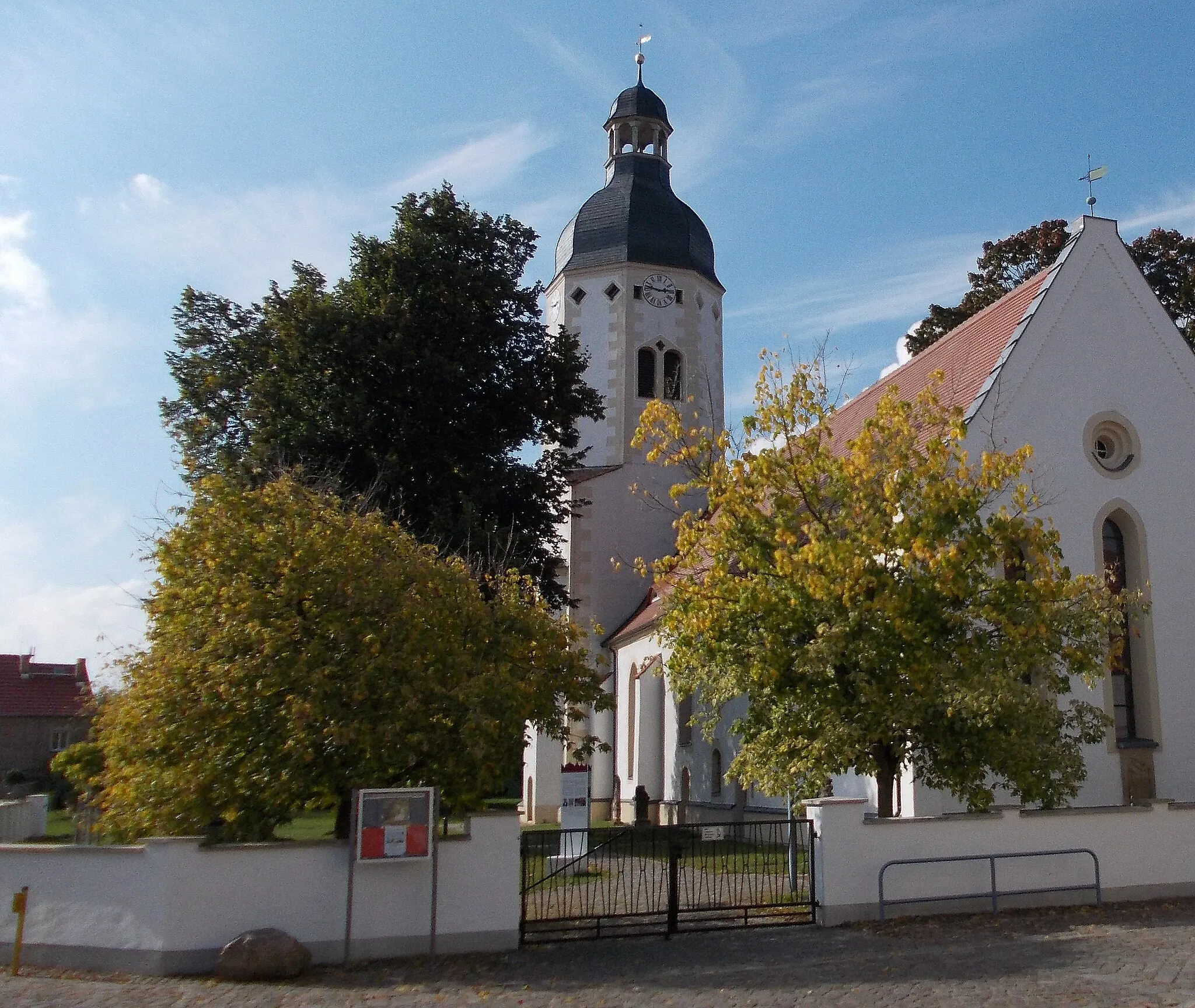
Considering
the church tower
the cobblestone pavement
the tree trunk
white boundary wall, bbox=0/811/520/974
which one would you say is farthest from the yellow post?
the church tower

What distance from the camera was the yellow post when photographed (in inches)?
410

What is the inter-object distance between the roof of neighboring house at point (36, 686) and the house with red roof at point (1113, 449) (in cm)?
3884

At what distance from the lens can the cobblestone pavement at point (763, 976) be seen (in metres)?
9.13

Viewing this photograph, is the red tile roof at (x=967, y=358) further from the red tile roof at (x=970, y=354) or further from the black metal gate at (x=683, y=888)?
the black metal gate at (x=683, y=888)

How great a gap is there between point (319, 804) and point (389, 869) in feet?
4.69

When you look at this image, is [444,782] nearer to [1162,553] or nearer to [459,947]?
[459,947]

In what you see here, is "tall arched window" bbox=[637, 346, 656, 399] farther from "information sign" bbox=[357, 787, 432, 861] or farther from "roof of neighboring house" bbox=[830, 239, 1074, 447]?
Result: "information sign" bbox=[357, 787, 432, 861]

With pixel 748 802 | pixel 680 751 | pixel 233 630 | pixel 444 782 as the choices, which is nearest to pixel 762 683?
pixel 444 782

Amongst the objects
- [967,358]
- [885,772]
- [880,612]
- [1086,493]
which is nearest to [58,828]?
[885,772]

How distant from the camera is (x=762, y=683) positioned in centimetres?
1347

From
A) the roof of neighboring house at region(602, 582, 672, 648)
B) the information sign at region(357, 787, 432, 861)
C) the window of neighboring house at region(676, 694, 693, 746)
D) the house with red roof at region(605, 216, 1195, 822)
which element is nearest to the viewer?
the information sign at region(357, 787, 432, 861)

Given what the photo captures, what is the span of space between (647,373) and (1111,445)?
1575cm

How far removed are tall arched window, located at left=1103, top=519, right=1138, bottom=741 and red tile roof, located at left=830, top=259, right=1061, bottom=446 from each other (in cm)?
324

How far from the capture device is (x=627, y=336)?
32.6m
